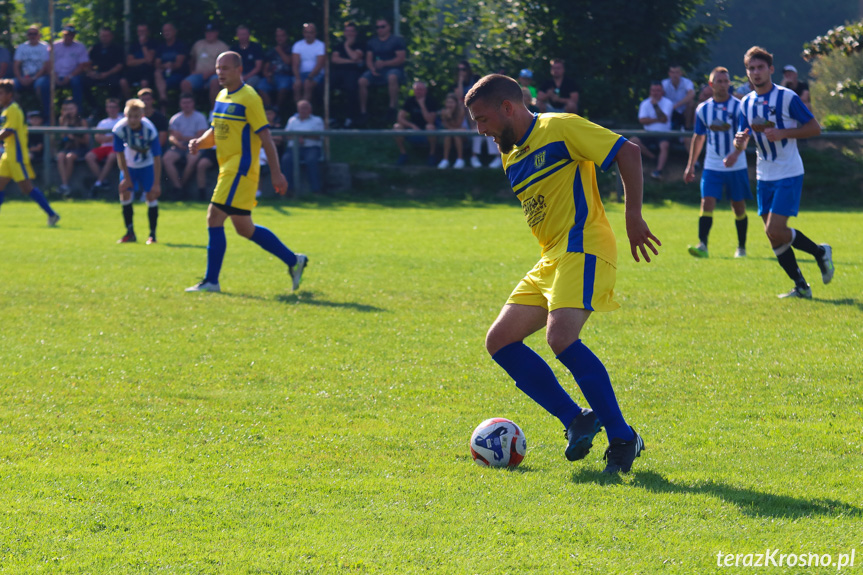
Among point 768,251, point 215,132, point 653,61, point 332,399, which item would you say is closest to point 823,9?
point 653,61

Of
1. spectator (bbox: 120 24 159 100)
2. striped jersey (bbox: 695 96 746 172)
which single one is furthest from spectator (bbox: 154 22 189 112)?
striped jersey (bbox: 695 96 746 172)

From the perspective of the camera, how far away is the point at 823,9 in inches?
1957

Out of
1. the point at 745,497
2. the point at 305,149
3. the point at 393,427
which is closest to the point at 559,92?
the point at 305,149

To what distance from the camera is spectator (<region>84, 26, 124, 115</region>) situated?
21016 mm

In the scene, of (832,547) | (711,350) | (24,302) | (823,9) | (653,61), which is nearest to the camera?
(832,547)

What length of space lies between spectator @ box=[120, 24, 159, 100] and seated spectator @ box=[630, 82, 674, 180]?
10.2m

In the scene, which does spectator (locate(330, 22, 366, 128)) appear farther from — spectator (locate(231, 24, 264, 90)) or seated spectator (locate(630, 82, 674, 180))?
seated spectator (locate(630, 82, 674, 180))

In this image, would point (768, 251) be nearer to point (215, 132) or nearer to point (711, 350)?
point (711, 350)

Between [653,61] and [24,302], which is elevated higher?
Result: [653,61]

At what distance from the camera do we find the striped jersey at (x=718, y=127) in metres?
11.1

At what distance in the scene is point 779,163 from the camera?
877cm

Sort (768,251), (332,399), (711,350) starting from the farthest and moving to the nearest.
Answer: (768,251) → (711,350) → (332,399)

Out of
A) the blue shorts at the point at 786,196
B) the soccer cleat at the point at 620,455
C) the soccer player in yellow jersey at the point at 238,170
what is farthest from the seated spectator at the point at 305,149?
the soccer cleat at the point at 620,455

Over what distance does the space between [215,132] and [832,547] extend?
739 centimetres
